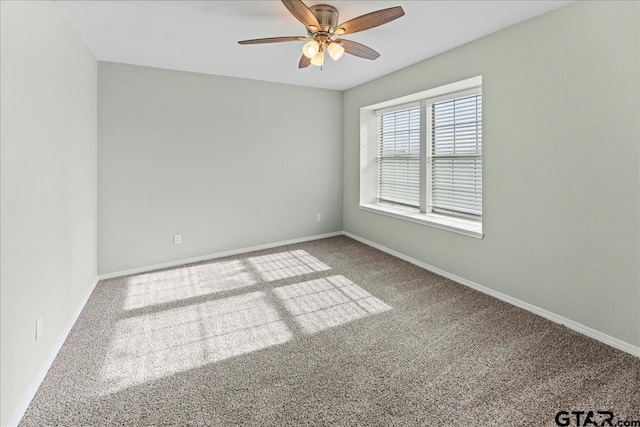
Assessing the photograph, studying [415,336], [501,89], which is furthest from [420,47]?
[415,336]

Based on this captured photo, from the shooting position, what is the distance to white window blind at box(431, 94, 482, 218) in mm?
3588

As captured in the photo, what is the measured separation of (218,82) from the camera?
4.30 m

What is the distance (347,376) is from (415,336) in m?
0.72

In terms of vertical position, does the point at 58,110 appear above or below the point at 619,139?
above

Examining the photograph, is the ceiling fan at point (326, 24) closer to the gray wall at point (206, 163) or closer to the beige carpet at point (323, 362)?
the gray wall at point (206, 163)

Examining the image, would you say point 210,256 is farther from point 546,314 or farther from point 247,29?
point 546,314

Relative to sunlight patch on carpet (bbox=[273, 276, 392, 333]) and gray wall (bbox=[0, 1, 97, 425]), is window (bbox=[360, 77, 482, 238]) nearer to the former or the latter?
sunlight patch on carpet (bbox=[273, 276, 392, 333])

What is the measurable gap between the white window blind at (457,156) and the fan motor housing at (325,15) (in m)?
1.91

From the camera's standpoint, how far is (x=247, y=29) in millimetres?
2873

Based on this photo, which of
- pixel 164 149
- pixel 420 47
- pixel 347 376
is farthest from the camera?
pixel 164 149

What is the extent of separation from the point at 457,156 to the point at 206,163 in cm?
310

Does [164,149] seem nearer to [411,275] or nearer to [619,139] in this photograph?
[411,275]

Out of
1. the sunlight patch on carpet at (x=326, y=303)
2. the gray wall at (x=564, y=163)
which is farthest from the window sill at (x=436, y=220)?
the sunlight patch on carpet at (x=326, y=303)

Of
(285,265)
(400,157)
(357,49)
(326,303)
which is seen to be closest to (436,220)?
(400,157)
